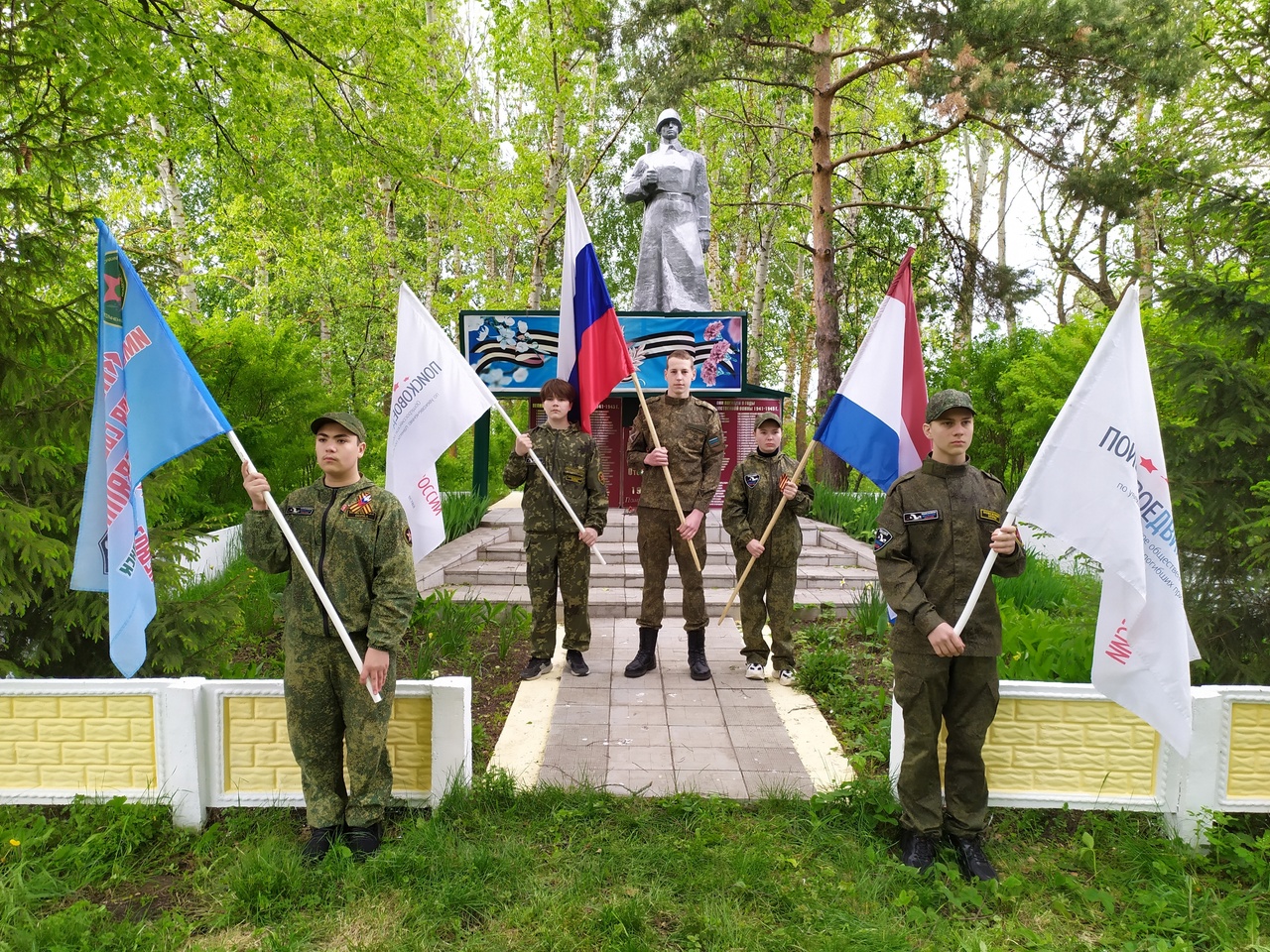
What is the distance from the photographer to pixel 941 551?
2.91 m

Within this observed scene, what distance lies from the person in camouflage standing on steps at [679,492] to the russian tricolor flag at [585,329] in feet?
1.21

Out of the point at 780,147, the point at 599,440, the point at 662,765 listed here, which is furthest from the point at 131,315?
the point at 780,147

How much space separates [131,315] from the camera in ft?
9.55

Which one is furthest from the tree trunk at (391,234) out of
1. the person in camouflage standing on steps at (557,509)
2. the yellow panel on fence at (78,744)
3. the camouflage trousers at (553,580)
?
the yellow panel on fence at (78,744)

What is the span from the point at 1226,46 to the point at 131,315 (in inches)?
232

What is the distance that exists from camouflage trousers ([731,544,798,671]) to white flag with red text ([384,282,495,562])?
2000mm

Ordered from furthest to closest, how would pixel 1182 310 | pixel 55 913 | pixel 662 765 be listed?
pixel 1182 310
pixel 662 765
pixel 55 913

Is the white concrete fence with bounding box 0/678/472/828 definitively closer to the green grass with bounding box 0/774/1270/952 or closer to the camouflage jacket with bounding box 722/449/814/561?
the green grass with bounding box 0/774/1270/952

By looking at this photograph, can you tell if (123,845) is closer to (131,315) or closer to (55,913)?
(55,913)

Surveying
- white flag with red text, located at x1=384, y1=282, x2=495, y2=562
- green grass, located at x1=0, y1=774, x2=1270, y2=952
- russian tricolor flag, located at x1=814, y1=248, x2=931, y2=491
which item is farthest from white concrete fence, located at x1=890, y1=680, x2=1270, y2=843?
white flag with red text, located at x1=384, y1=282, x2=495, y2=562

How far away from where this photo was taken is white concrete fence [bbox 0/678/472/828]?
10.3 ft

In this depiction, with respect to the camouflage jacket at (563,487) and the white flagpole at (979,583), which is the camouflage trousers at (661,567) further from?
the white flagpole at (979,583)

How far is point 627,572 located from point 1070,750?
4.51 meters

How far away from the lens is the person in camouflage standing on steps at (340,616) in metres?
2.87
